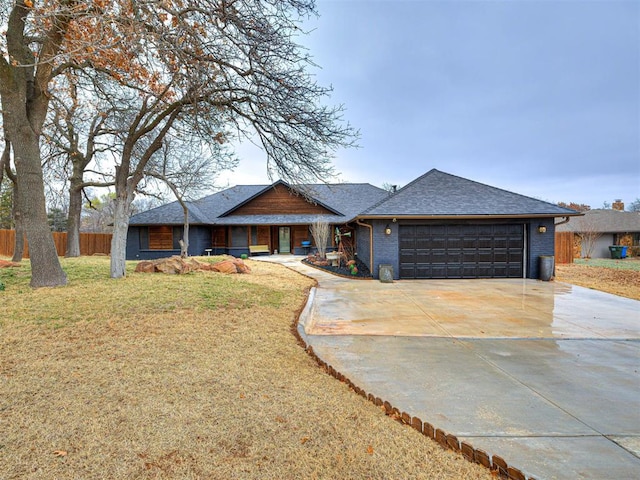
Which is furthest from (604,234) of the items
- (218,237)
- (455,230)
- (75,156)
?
(75,156)

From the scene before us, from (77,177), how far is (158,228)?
190 inches

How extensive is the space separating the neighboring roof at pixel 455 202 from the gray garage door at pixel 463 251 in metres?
0.65

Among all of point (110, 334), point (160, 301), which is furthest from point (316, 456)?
point (160, 301)

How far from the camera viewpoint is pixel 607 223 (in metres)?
26.0

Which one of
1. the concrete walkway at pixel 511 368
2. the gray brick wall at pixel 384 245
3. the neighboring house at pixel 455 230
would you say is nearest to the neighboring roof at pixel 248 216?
the neighboring house at pixel 455 230

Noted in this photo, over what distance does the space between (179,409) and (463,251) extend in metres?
11.3

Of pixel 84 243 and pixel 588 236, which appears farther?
pixel 588 236

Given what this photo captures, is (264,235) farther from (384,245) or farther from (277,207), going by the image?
(384,245)

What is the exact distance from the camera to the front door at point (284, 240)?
74.2ft

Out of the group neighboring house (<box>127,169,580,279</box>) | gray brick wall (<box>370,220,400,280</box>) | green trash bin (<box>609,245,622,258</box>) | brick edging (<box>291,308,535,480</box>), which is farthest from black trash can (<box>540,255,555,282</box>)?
green trash bin (<box>609,245,622,258</box>)

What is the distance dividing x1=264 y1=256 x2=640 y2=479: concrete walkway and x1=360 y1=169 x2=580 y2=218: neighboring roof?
4.00 metres

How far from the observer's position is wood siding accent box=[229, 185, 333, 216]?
Result: 22.1 metres

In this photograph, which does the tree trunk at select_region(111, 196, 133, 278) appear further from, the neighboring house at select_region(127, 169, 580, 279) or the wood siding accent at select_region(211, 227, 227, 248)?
the wood siding accent at select_region(211, 227, 227, 248)

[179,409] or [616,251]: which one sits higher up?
[616,251]
